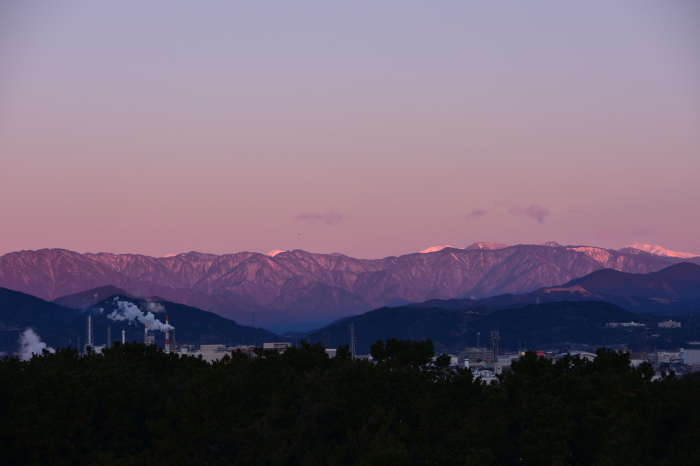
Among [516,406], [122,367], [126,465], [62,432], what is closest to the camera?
[126,465]

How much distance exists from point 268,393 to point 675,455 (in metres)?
23.1

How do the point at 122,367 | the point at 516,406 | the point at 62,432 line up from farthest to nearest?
the point at 122,367, the point at 516,406, the point at 62,432

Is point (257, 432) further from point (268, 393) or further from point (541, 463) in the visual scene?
point (541, 463)

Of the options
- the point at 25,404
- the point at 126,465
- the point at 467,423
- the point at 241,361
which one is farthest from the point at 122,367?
the point at 467,423

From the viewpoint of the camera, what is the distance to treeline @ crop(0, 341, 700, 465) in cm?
5212

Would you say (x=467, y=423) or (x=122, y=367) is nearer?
(x=467, y=423)

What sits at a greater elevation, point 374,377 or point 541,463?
point 374,377

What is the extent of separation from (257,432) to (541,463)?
14494 millimetres

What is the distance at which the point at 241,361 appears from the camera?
6894 centimetres

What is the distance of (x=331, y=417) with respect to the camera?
5791cm

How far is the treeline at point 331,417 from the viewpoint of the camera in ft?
171

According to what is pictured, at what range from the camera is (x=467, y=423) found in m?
52.7

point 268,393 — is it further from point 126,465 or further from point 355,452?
point 126,465

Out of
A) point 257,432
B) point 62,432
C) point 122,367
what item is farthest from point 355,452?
point 122,367
